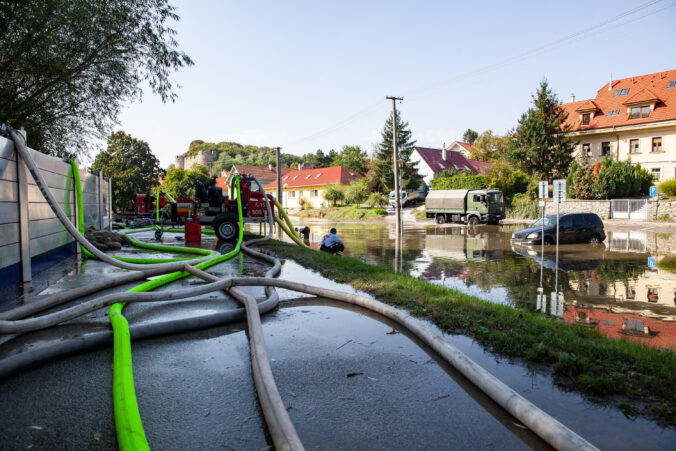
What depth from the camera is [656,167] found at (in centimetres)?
3641

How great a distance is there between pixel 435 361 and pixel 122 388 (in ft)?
8.49

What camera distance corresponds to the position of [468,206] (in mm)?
32031

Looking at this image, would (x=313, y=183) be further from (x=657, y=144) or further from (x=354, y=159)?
(x=657, y=144)

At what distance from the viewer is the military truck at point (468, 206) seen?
3078cm

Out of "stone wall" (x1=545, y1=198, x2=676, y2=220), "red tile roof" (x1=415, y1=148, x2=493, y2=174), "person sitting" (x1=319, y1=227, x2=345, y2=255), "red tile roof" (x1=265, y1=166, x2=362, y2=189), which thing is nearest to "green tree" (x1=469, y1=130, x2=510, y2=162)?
"red tile roof" (x1=415, y1=148, x2=493, y2=174)

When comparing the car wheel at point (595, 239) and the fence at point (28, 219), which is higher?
the fence at point (28, 219)

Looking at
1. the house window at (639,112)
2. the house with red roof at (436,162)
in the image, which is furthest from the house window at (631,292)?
the house with red roof at (436,162)

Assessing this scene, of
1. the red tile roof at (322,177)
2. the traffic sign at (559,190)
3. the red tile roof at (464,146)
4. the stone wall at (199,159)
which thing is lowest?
the traffic sign at (559,190)

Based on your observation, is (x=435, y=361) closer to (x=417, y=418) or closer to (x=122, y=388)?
(x=417, y=418)

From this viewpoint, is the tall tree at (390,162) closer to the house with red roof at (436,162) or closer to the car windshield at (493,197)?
the house with red roof at (436,162)

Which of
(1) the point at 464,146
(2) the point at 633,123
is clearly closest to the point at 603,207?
(2) the point at 633,123

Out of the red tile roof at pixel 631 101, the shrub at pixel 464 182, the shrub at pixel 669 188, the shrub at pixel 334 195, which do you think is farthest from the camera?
the shrub at pixel 334 195

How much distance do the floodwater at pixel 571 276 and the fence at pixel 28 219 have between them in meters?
7.70

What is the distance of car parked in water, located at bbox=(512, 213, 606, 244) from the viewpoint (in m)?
17.4
